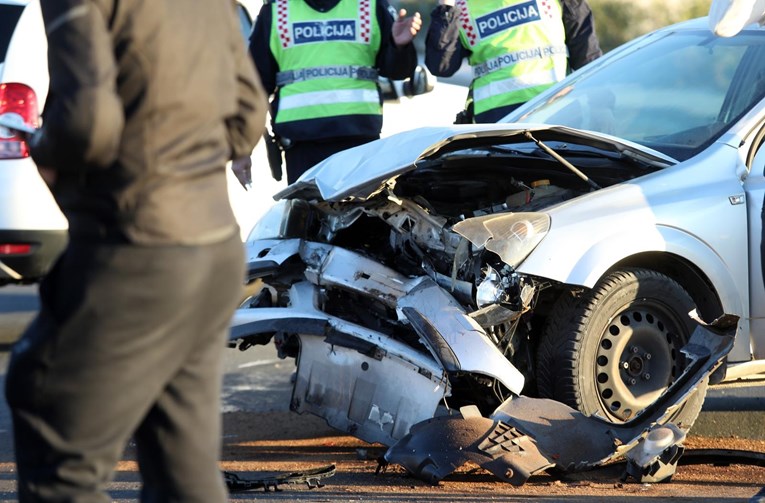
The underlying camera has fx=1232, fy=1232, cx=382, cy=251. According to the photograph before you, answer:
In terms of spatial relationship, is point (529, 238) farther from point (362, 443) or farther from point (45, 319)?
point (45, 319)

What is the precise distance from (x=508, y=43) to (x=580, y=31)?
1.45 ft

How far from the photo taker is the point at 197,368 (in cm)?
247

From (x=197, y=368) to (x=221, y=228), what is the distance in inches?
11.6

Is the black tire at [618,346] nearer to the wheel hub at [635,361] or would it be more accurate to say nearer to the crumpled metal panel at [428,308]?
the wheel hub at [635,361]

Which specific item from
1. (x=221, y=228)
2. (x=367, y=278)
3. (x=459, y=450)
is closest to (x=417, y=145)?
(x=367, y=278)

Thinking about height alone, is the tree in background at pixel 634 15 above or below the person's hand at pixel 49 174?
below

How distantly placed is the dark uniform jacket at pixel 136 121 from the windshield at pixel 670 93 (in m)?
3.20

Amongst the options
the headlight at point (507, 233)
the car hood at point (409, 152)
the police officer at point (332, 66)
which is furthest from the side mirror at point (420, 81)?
the headlight at point (507, 233)

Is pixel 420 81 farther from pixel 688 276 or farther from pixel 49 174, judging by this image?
pixel 49 174

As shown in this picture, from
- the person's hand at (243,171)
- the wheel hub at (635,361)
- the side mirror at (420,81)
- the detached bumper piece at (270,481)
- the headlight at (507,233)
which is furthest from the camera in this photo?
the side mirror at (420,81)

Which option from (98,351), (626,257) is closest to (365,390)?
(626,257)

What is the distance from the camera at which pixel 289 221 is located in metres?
5.36

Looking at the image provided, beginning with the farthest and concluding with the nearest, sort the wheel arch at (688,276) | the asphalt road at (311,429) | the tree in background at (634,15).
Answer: the tree in background at (634,15), the wheel arch at (688,276), the asphalt road at (311,429)

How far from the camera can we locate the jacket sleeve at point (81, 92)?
2160 millimetres
